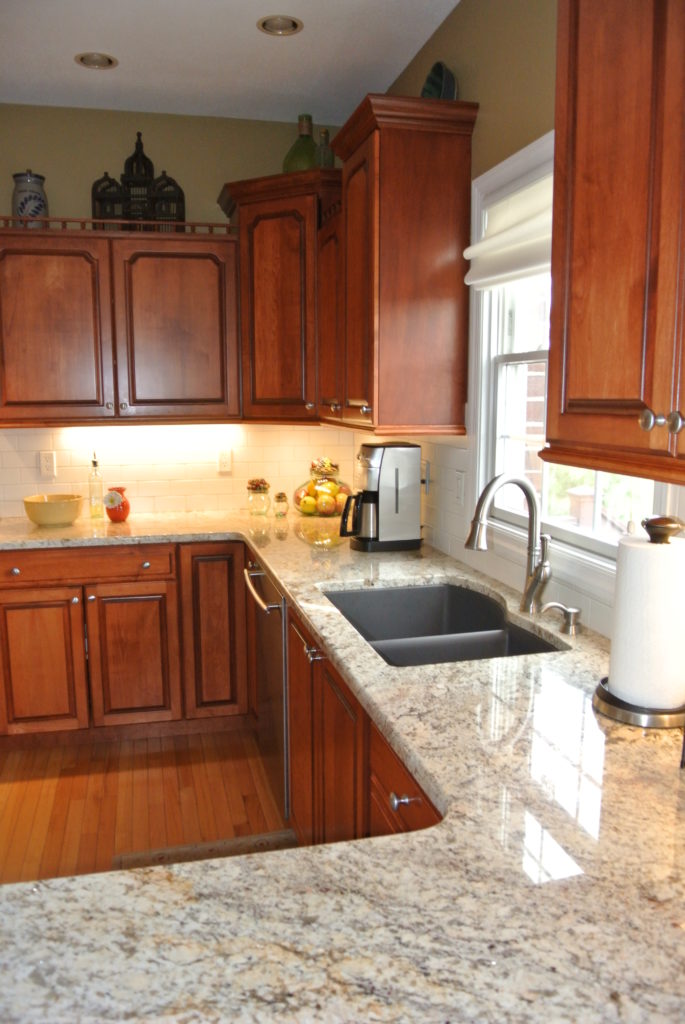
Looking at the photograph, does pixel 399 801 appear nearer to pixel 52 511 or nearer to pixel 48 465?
pixel 52 511

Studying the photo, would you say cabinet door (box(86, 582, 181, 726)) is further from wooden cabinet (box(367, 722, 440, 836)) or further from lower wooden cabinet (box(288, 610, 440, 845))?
wooden cabinet (box(367, 722, 440, 836))

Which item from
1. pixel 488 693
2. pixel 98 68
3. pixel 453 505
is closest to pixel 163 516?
pixel 453 505

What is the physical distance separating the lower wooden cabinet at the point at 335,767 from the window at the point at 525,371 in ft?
2.49

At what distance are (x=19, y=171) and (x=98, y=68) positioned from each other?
25.9 inches

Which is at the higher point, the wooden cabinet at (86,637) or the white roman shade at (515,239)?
the white roman shade at (515,239)

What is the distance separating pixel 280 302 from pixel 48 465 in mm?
1322

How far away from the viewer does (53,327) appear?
3.48m

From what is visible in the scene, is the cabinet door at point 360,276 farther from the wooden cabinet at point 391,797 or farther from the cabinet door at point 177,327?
the wooden cabinet at point 391,797

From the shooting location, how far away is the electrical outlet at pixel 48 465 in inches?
150

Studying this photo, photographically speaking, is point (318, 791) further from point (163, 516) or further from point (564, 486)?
point (163, 516)

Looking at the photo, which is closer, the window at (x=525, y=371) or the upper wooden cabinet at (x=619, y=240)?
the upper wooden cabinet at (x=619, y=240)

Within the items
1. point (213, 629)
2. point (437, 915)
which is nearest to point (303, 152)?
point (213, 629)

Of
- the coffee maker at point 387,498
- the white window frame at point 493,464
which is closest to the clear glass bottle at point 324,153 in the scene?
the white window frame at point 493,464

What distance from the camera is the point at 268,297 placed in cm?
357
